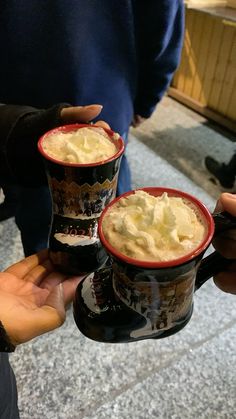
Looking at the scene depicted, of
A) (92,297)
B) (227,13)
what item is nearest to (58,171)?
(92,297)

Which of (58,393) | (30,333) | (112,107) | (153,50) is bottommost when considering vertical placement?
(58,393)

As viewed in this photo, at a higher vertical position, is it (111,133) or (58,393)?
(111,133)

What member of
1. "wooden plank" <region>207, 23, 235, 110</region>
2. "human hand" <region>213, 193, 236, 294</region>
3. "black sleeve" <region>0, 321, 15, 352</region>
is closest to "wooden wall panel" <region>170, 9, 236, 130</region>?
"wooden plank" <region>207, 23, 235, 110</region>

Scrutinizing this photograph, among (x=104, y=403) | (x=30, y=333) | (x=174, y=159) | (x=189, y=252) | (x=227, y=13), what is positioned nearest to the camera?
(x=189, y=252)

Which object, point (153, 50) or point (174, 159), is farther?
point (174, 159)

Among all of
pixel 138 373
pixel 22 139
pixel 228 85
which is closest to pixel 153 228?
pixel 22 139

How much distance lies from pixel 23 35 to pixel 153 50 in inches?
12.9

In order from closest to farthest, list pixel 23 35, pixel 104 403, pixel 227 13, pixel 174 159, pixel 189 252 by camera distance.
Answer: pixel 189 252
pixel 23 35
pixel 104 403
pixel 227 13
pixel 174 159

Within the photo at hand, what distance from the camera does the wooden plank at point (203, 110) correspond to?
1880mm

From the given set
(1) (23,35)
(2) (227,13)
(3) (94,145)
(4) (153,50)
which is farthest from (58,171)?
(2) (227,13)

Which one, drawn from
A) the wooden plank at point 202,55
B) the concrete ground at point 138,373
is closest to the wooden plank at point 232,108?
the wooden plank at point 202,55

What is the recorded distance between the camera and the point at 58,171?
1.89 ft

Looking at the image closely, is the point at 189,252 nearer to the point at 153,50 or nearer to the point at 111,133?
the point at 111,133

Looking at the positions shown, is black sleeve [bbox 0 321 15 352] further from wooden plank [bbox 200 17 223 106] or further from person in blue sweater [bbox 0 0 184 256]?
wooden plank [bbox 200 17 223 106]
